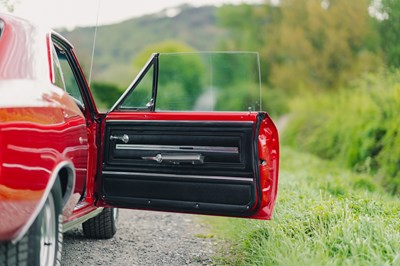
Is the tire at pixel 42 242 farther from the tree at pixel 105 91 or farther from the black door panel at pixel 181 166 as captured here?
the tree at pixel 105 91

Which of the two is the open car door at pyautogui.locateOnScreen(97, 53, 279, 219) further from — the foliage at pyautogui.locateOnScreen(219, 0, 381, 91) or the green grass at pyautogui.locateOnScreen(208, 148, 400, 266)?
the foliage at pyautogui.locateOnScreen(219, 0, 381, 91)

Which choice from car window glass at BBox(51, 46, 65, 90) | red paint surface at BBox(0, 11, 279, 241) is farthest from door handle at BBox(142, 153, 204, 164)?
car window glass at BBox(51, 46, 65, 90)

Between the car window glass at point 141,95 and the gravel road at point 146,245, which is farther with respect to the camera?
the gravel road at point 146,245

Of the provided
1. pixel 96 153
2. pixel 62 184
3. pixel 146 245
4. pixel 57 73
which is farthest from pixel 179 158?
pixel 146 245

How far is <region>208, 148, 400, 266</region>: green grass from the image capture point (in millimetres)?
4191

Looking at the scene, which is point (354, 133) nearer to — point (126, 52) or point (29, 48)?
point (29, 48)

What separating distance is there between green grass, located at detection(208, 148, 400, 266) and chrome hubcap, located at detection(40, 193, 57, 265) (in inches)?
61.5

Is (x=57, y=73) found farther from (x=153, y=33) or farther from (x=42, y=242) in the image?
(x=153, y=33)

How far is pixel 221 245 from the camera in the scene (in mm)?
6031

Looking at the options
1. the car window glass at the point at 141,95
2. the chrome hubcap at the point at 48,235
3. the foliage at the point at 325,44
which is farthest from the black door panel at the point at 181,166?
the foliage at the point at 325,44

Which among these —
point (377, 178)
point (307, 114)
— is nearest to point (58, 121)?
point (377, 178)

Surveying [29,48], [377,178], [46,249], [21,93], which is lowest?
[377,178]

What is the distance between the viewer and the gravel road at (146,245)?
5.29 meters

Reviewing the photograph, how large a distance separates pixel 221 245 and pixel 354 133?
7138mm
